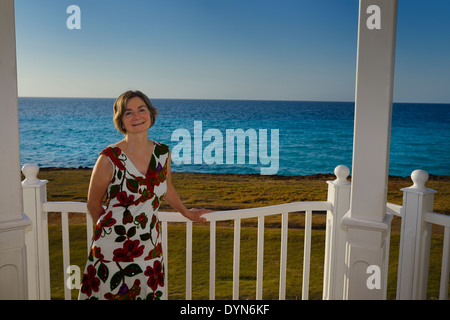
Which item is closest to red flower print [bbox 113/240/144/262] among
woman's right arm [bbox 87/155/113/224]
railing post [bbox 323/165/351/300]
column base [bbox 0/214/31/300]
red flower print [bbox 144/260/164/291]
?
red flower print [bbox 144/260/164/291]

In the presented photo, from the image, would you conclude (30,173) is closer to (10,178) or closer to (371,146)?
(10,178)

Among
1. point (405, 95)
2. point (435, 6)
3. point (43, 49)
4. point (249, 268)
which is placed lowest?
point (249, 268)

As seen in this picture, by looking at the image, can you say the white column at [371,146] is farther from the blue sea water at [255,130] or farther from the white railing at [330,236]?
the blue sea water at [255,130]

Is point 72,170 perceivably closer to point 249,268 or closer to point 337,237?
point 249,268

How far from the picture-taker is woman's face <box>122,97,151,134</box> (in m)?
1.61

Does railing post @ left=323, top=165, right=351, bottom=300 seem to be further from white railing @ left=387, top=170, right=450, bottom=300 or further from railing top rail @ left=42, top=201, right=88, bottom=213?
railing top rail @ left=42, top=201, right=88, bottom=213

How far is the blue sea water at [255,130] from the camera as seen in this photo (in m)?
18.0

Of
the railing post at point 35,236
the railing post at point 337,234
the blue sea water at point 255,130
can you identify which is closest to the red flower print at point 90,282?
the railing post at point 35,236

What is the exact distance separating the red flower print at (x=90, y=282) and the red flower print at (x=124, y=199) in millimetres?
320

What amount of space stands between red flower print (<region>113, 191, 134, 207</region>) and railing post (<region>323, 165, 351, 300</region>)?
3.97 feet

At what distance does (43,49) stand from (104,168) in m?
24.2
